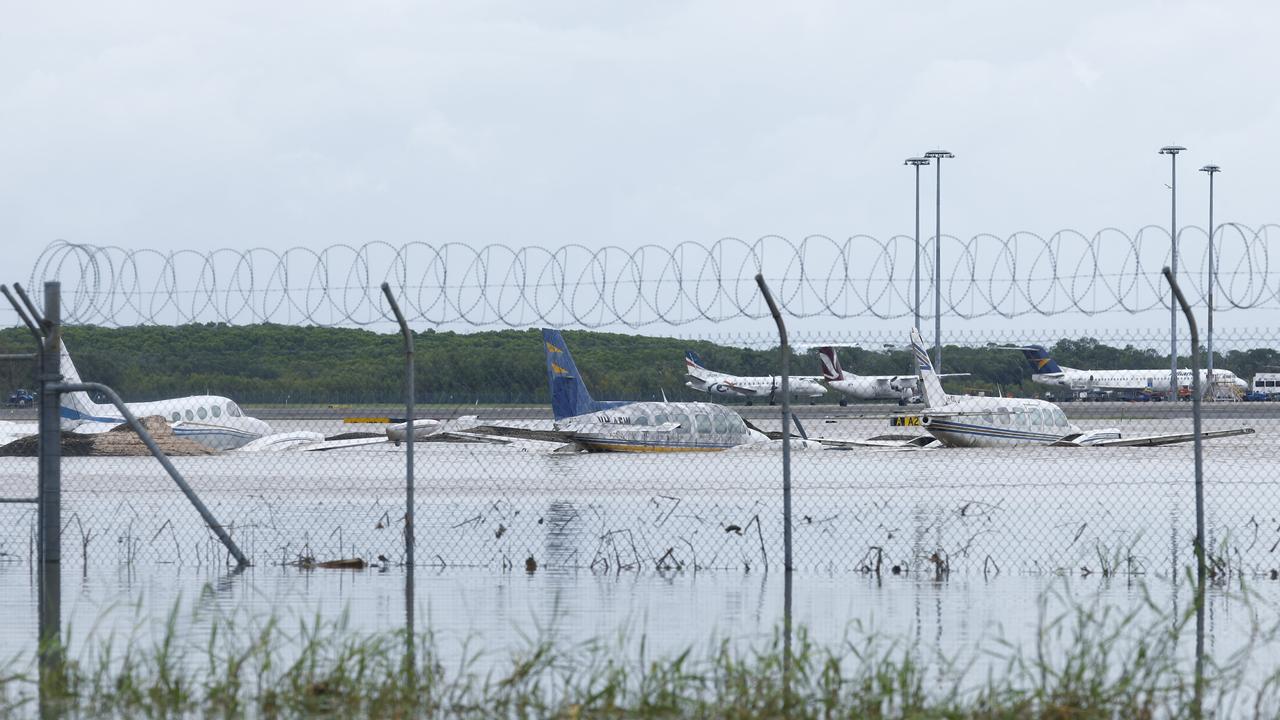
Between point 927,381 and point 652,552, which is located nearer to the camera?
point 652,552

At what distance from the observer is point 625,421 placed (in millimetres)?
38875

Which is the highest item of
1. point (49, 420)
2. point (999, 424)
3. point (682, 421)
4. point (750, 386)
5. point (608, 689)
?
point (49, 420)

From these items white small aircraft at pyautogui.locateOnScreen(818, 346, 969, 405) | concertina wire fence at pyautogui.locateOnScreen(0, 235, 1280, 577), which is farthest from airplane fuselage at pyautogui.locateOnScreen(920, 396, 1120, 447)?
white small aircraft at pyautogui.locateOnScreen(818, 346, 969, 405)

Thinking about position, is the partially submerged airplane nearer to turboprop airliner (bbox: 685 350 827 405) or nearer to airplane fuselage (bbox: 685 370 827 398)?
turboprop airliner (bbox: 685 350 827 405)

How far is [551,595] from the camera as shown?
10.8m

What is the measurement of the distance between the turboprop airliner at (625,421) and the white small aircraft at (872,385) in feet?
196

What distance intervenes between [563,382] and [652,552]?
2437cm

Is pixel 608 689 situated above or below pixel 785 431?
below

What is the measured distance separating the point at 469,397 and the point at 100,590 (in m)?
10.5

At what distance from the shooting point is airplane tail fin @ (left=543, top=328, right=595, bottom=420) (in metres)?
38.6

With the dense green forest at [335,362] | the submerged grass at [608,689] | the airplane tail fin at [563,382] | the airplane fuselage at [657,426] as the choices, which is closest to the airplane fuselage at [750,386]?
the airplane fuselage at [657,426]

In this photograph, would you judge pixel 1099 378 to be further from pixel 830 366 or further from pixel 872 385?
pixel 830 366

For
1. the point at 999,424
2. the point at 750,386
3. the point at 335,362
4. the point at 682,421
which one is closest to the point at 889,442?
the point at 999,424

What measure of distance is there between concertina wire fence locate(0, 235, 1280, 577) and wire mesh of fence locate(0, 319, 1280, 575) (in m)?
0.09
